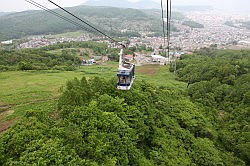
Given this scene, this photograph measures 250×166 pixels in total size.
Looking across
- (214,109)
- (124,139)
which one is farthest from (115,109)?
(214,109)

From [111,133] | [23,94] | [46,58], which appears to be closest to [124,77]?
[111,133]

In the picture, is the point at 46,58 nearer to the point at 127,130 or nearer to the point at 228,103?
the point at 228,103

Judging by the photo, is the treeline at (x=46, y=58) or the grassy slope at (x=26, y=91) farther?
the treeline at (x=46, y=58)

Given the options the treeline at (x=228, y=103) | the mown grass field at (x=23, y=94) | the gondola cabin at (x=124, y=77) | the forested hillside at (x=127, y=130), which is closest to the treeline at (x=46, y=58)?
the mown grass field at (x=23, y=94)

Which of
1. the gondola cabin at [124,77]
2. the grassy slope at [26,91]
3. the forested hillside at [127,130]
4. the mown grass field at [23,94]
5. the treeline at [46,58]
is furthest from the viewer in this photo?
the treeline at [46,58]

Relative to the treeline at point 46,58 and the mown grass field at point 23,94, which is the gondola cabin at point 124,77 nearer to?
the mown grass field at point 23,94
